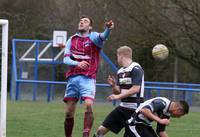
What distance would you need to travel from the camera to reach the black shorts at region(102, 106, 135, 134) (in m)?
9.26

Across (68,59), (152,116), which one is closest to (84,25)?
(68,59)

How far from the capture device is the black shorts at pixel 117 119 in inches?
364

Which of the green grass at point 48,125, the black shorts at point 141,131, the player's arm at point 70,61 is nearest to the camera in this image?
the black shorts at point 141,131

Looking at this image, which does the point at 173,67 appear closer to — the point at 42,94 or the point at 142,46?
the point at 142,46

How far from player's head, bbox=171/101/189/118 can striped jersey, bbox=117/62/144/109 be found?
1.10 meters

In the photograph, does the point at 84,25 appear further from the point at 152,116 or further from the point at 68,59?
the point at 152,116

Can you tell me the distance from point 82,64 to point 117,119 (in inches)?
41.0

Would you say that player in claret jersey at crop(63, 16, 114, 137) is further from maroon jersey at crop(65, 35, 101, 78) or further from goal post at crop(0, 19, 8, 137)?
goal post at crop(0, 19, 8, 137)

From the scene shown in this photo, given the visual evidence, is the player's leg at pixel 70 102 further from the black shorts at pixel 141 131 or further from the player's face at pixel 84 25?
the black shorts at pixel 141 131

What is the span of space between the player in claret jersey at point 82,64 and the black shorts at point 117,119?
0.50m

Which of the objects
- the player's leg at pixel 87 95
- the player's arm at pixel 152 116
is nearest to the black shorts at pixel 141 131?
the player's arm at pixel 152 116

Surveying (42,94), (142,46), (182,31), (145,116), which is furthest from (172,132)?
(142,46)

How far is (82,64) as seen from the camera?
9.62 m

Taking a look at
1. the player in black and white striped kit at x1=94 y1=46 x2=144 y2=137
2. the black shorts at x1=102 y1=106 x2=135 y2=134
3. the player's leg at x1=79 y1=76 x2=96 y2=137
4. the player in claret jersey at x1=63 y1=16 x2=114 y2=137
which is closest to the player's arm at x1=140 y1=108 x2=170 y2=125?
the player in black and white striped kit at x1=94 y1=46 x2=144 y2=137
